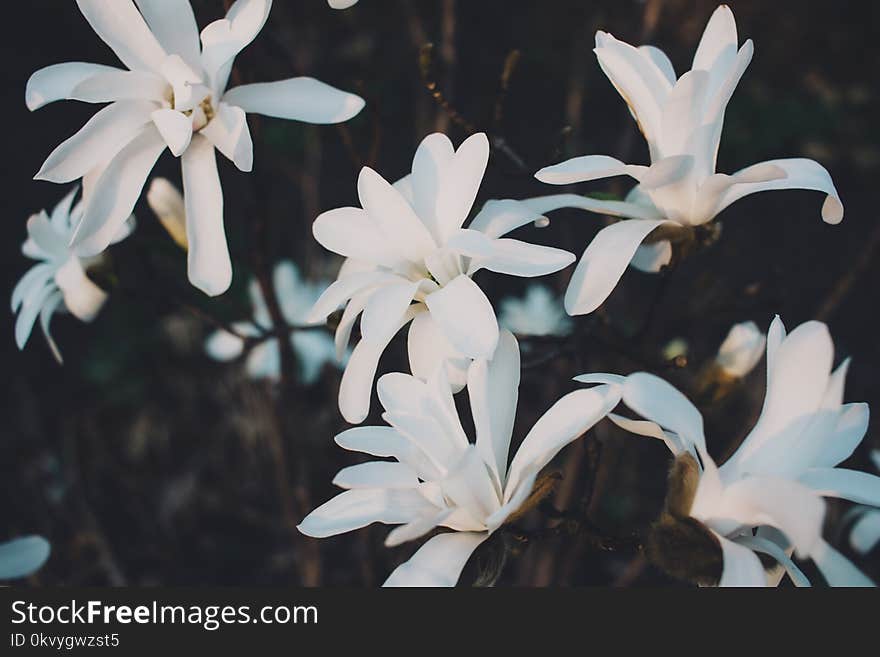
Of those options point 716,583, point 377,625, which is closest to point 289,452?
point 377,625

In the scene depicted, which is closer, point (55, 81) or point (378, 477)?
point (378, 477)

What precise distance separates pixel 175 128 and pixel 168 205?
0.87 feet

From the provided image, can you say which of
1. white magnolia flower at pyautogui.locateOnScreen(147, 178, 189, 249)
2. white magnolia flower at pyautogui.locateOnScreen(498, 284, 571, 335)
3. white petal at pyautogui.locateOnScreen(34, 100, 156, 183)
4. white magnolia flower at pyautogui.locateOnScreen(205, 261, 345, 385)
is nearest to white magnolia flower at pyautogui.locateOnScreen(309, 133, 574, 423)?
white petal at pyautogui.locateOnScreen(34, 100, 156, 183)

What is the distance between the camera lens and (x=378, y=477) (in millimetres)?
650

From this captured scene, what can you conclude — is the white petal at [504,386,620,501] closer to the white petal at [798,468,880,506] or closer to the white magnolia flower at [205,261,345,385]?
the white petal at [798,468,880,506]

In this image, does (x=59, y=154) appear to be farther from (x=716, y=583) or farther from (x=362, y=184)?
(x=716, y=583)

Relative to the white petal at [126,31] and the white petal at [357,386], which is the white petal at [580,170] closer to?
the white petal at [357,386]

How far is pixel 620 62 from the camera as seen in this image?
0.71 metres

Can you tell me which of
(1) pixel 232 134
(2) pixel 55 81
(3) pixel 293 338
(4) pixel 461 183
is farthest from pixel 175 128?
(3) pixel 293 338

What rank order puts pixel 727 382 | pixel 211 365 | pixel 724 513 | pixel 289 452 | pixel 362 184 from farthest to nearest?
pixel 211 365
pixel 289 452
pixel 727 382
pixel 362 184
pixel 724 513

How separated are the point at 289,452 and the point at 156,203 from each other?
0.44 meters

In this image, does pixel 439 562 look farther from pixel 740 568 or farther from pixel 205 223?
pixel 205 223

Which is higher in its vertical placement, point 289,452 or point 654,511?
point 289,452

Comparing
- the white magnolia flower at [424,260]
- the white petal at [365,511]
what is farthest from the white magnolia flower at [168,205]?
the white petal at [365,511]
